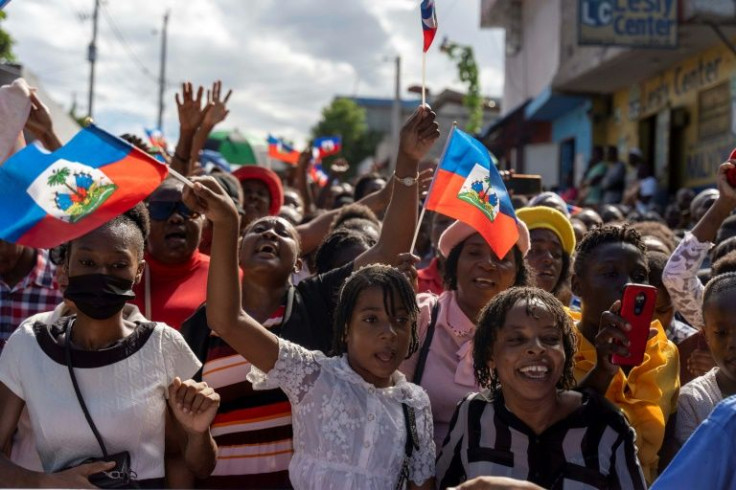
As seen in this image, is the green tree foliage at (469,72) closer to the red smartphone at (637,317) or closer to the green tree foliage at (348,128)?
the red smartphone at (637,317)

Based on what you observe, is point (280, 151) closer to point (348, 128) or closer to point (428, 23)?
point (428, 23)

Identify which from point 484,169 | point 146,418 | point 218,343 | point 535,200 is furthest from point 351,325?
point 535,200

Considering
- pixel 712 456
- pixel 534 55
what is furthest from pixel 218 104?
pixel 534 55

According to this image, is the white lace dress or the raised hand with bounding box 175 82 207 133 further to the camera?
the raised hand with bounding box 175 82 207 133

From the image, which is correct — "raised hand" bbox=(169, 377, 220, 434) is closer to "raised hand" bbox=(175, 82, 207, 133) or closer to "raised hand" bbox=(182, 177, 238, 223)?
"raised hand" bbox=(182, 177, 238, 223)

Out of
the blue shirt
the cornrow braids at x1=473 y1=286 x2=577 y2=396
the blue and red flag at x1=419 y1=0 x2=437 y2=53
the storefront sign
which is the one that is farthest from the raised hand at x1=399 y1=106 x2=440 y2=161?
the storefront sign

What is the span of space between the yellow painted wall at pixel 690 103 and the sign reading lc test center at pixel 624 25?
1.30 meters

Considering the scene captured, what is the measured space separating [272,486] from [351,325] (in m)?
0.66

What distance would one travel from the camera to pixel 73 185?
9.64 feet

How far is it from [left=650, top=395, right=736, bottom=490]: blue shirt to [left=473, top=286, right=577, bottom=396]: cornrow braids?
1.24 meters

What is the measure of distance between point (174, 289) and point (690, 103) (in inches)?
482

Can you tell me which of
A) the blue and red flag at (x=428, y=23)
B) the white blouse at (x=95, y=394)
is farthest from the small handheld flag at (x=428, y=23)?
the white blouse at (x=95, y=394)

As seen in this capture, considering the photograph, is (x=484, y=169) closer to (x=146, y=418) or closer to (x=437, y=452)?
(x=437, y=452)

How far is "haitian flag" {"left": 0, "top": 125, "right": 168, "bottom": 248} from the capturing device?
2869 mm
